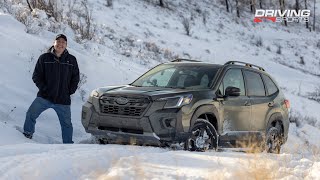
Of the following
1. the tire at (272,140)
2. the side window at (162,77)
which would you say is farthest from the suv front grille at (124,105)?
the tire at (272,140)

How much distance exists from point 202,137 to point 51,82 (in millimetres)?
2648

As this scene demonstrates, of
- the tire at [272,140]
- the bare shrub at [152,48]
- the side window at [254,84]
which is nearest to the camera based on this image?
the side window at [254,84]

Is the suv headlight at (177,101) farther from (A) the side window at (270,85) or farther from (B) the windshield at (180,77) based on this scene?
(A) the side window at (270,85)

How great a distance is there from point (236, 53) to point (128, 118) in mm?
25564

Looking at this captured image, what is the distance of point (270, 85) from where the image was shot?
933cm

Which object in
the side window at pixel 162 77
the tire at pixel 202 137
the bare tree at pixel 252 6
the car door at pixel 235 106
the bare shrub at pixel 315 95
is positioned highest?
the bare tree at pixel 252 6

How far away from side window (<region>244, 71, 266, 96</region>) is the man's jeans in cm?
314

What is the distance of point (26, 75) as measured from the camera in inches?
414

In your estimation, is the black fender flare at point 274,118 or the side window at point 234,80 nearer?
the side window at point 234,80

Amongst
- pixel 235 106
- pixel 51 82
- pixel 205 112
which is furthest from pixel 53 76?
pixel 235 106

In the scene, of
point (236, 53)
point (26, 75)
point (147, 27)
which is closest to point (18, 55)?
point (26, 75)

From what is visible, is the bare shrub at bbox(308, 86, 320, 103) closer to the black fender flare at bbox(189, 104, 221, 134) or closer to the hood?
the black fender flare at bbox(189, 104, 221, 134)

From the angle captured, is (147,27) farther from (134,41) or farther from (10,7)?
(10,7)

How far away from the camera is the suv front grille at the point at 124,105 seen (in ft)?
22.2
